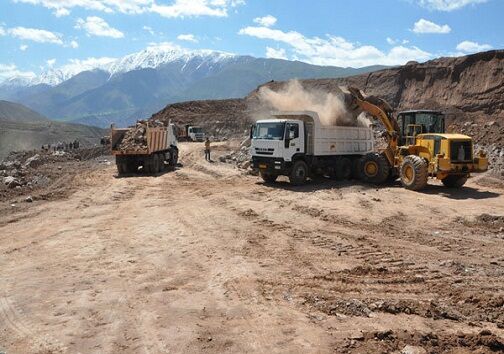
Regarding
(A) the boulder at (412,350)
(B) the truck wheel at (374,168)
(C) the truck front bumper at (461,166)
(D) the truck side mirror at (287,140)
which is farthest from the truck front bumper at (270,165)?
(A) the boulder at (412,350)

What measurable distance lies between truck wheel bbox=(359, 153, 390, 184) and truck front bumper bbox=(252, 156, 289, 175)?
3.19m

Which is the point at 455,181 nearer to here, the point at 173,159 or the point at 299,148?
the point at 299,148

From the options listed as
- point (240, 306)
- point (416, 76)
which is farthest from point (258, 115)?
point (416, 76)

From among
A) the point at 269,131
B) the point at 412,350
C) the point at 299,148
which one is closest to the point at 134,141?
the point at 269,131

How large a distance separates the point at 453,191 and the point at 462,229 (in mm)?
5732

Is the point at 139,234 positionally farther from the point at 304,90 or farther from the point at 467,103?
the point at 467,103

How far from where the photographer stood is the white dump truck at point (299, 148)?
1797cm

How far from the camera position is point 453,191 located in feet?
54.7

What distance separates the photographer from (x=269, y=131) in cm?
1823

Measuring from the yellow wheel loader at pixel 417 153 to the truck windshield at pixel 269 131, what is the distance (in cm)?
351

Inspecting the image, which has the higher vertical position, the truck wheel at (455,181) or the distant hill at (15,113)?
the distant hill at (15,113)

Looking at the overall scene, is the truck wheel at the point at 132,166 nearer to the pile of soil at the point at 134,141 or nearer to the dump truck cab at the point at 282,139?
the pile of soil at the point at 134,141

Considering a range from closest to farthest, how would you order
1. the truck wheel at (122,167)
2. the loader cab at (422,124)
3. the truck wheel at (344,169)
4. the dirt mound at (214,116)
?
the loader cab at (422,124)
the truck wheel at (344,169)
the truck wheel at (122,167)
the dirt mound at (214,116)

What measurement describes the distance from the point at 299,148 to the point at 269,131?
127 centimetres
